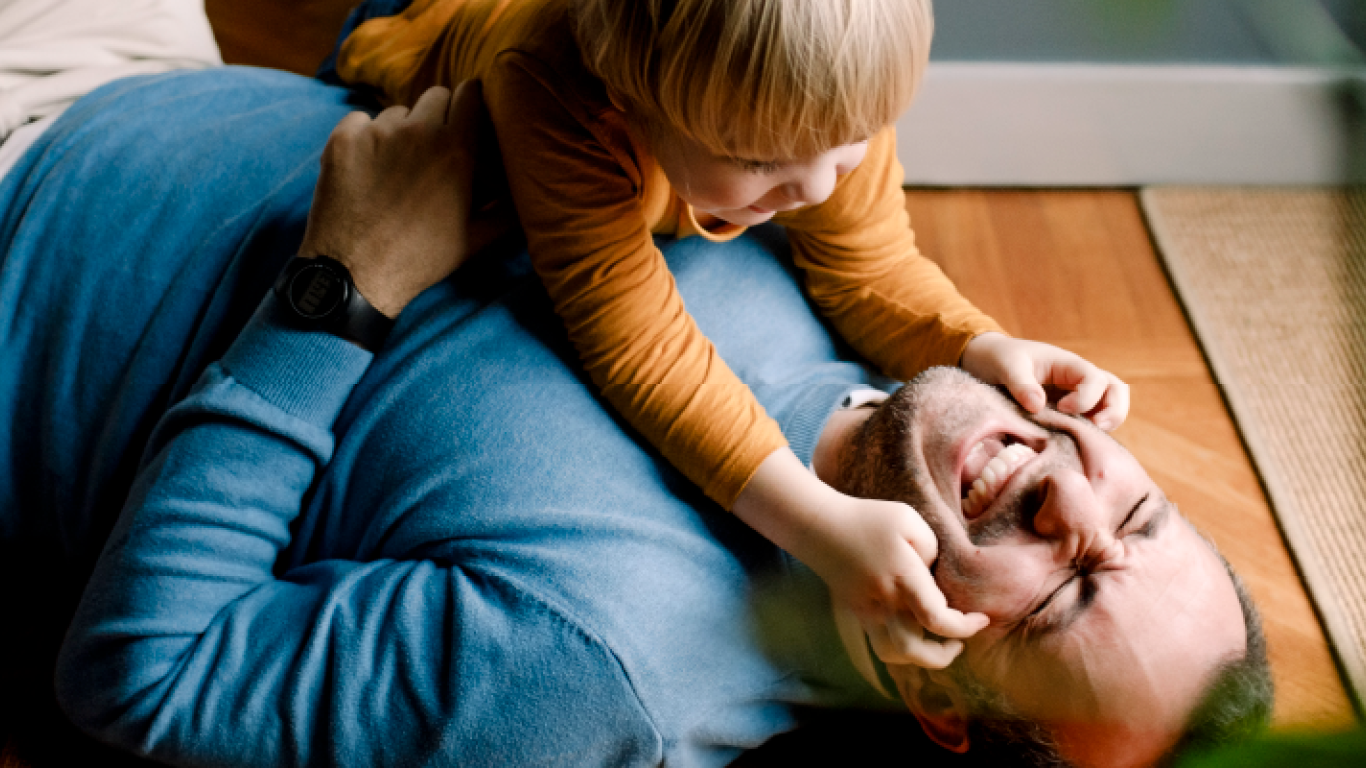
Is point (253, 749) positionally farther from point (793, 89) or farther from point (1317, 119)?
point (1317, 119)

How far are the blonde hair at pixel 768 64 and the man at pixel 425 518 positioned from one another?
0.21m

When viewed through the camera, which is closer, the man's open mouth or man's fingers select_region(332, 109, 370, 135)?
the man's open mouth

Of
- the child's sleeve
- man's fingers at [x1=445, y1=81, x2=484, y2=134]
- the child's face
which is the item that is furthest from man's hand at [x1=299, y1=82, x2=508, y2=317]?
the child's sleeve

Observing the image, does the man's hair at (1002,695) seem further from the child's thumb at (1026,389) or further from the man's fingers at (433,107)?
the man's fingers at (433,107)

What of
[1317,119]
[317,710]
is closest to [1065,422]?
[1317,119]

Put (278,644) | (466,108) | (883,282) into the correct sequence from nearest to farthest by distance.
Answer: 1. (278,644)
2. (466,108)
3. (883,282)

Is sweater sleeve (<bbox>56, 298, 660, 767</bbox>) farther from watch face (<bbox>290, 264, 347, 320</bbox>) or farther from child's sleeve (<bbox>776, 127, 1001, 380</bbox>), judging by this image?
child's sleeve (<bbox>776, 127, 1001, 380</bbox>)

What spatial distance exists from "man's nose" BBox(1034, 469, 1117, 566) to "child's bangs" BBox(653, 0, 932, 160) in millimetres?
250

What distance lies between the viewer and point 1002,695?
57cm

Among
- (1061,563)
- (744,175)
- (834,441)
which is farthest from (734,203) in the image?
(1061,563)

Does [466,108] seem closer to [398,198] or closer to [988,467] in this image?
[398,198]

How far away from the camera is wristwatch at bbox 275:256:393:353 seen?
2.17 ft

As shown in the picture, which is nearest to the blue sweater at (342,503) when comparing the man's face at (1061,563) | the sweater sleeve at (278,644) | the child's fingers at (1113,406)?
the sweater sleeve at (278,644)

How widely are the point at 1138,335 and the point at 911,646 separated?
24 cm
